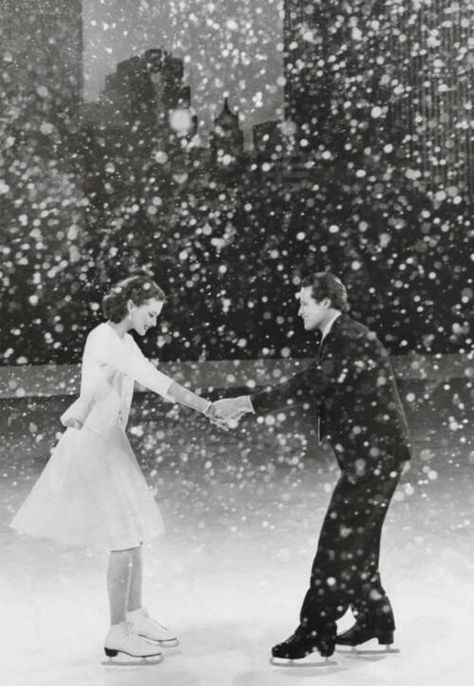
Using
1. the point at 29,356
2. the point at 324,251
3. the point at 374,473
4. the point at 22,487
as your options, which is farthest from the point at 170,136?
the point at 374,473

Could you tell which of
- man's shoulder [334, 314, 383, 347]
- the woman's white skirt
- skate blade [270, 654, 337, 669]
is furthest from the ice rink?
man's shoulder [334, 314, 383, 347]

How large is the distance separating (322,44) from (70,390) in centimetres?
2549

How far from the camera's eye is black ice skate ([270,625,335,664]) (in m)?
4.02

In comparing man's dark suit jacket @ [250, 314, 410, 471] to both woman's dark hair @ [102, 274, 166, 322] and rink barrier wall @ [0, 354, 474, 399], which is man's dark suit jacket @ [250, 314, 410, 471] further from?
rink barrier wall @ [0, 354, 474, 399]

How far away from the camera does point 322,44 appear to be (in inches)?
1582

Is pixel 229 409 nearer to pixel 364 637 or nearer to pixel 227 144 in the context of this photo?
pixel 364 637

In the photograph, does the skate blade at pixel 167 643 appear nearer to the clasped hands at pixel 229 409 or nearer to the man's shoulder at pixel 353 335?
the clasped hands at pixel 229 409

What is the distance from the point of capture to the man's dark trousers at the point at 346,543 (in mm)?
4012

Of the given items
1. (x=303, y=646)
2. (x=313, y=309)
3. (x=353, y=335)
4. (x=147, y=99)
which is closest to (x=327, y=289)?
(x=313, y=309)

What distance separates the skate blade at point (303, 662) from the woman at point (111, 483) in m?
0.52

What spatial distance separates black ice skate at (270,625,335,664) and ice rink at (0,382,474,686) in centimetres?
5

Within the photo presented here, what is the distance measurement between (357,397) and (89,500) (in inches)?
49.1

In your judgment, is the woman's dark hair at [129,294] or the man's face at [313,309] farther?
the woman's dark hair at [129,294]

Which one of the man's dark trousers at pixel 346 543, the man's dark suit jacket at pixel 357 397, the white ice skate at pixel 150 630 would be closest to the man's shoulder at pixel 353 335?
the man's dark suit jacket at pixel 357 397
